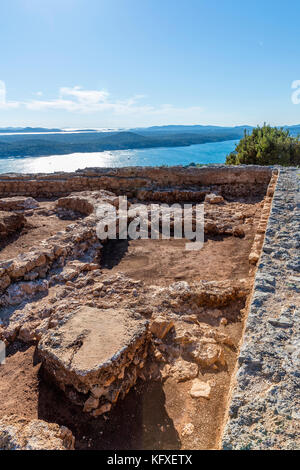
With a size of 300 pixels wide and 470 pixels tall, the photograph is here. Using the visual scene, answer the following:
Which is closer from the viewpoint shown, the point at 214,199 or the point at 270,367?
the point at 270,367

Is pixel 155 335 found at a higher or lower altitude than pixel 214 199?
lower

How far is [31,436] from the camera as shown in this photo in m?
2.06

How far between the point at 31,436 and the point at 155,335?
1789mm

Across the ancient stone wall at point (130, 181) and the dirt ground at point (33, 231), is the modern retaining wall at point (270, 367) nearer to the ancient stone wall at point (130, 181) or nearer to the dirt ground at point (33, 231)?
the dirt ground at point (33, 231)

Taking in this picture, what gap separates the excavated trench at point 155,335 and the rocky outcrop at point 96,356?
0.29 feet

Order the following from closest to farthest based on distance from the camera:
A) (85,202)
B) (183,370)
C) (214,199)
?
(183,370) → (85,202) → (214,199)

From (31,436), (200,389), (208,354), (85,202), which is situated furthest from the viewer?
(85,202)

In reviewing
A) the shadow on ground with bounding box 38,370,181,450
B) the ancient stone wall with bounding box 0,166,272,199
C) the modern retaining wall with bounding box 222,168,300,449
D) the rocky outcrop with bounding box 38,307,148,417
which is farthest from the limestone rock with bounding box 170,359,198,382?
the ancient stone wall with bounding box 0,166,272,199

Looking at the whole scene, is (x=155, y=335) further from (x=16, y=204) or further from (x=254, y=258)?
(x=16, y=204)

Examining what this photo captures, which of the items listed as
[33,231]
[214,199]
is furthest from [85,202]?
[214,199]

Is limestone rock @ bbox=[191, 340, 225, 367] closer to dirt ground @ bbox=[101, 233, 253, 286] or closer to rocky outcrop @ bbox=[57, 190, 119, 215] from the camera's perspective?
dirt ground @ bbox=[101, 233, 253, 286]

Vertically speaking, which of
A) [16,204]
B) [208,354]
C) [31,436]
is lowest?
[208,354]
